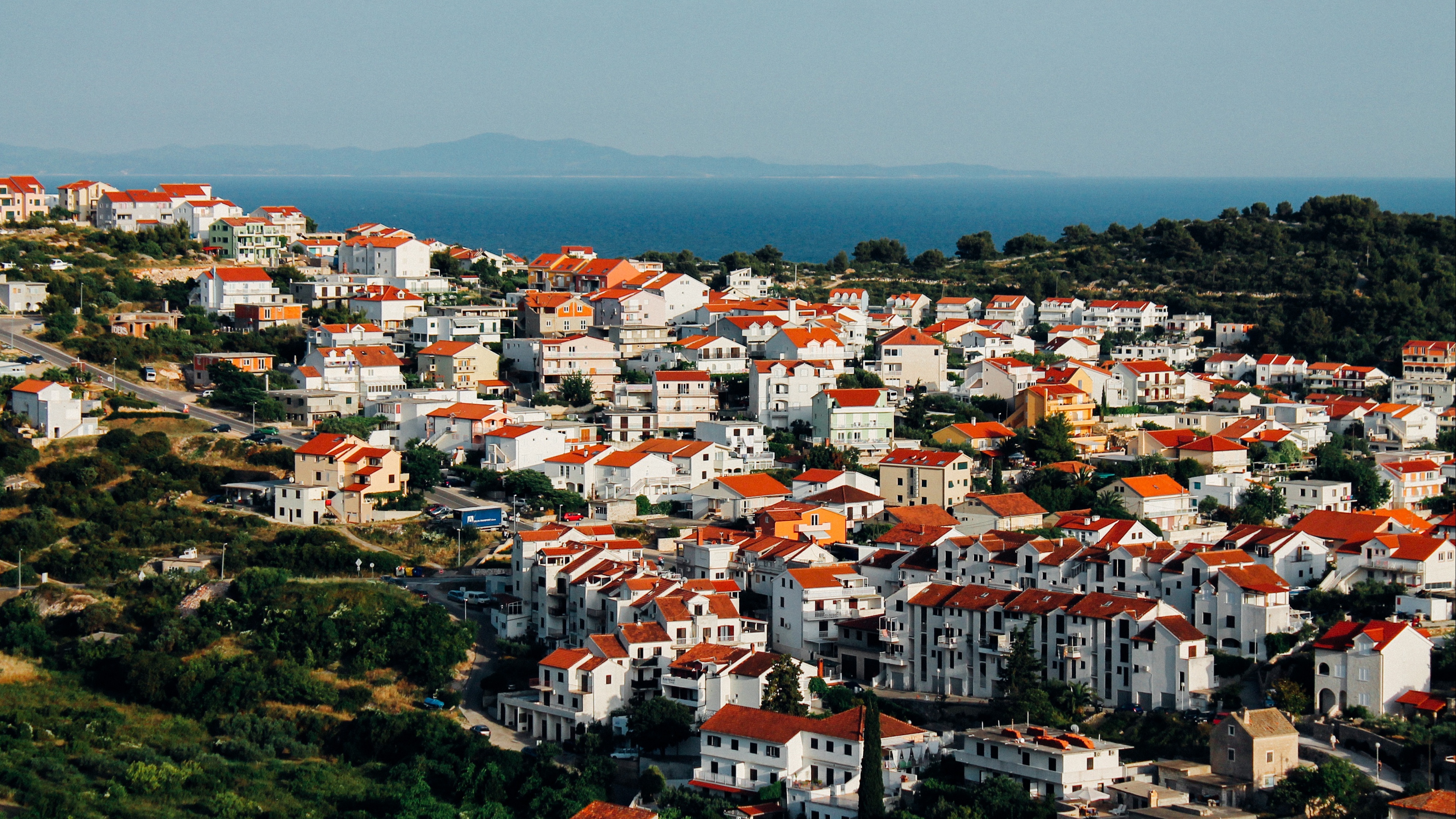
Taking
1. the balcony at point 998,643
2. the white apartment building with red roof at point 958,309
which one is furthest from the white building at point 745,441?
the white apartment building with red roof at point 958,309

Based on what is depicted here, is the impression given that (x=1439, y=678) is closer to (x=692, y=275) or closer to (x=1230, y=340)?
(x=1230, y=340)

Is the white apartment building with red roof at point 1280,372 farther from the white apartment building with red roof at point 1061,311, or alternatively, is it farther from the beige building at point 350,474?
the beige building at point 350,474

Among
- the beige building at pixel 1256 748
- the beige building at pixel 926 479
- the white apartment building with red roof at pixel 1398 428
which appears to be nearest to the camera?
the beige building at pixel 1256 748

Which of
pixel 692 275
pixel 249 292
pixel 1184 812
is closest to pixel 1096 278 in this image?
pixel 692 275

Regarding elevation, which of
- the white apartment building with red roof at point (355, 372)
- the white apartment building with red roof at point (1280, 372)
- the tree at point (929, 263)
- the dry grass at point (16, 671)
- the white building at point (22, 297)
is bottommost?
the dry grass at point (16, 671)

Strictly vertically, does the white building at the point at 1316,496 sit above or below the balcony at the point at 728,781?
above

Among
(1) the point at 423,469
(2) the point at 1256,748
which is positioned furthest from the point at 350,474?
(2) the point at 1256,748

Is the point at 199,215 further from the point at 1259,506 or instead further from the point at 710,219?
the point at 710,219

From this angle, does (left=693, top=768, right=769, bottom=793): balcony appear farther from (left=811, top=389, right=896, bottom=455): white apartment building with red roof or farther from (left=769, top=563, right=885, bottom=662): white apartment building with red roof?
(left=811, top=389, right=896, bottom=455): white apartment building with red roof
